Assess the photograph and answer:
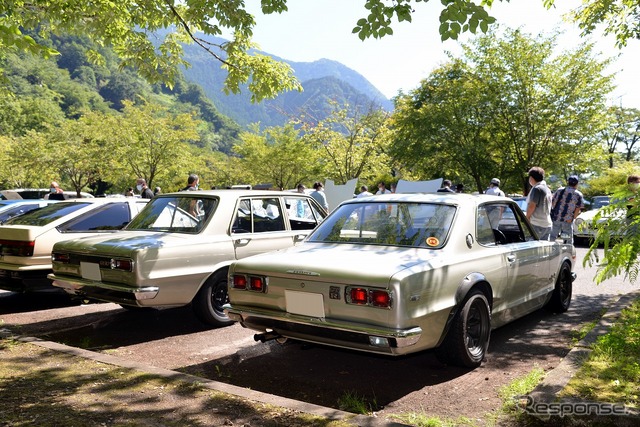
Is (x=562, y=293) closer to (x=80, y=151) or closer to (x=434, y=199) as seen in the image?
(x=434, y=199)

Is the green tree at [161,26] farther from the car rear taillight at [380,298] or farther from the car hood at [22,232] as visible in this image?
the car rear taillight at [380,298]

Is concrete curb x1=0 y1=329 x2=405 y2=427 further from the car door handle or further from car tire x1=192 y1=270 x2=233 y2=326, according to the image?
the car door handle

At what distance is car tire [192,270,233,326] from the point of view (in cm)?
603

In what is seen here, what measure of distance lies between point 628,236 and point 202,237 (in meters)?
4.23

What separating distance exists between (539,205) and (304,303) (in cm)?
576

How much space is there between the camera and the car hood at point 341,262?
400 centimetres

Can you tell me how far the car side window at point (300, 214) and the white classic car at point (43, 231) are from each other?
2.36 m

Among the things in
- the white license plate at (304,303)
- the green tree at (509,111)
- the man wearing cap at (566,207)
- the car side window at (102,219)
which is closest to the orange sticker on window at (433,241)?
the white license plate at (304,303)

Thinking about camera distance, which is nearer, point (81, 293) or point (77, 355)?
point (77, 355)

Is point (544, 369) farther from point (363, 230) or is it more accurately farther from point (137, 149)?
point (137, 149)

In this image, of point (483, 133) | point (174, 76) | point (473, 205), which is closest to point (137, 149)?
point (483, 133)

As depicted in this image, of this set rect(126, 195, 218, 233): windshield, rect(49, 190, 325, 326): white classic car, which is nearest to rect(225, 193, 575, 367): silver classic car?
rect(49, 190, 325, 326): white classic car

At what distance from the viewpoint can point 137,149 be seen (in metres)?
34.0
